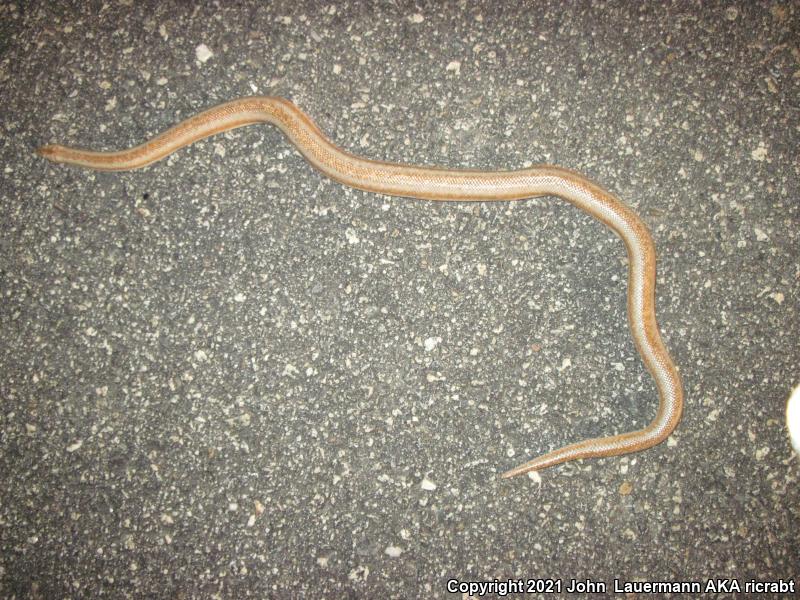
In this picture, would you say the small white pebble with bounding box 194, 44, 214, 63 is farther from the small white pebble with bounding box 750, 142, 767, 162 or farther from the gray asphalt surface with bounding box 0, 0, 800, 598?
the small white pebble with bounding box 750, 142, 767, 162

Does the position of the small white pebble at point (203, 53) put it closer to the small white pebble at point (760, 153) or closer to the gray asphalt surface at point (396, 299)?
the gray asphalt surface at point (396, 299)

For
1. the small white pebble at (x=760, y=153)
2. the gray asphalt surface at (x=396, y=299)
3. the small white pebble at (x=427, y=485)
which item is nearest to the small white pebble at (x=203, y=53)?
the gray asphalt surface at (x=396, y=299)

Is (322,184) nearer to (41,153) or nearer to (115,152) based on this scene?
(115,152)

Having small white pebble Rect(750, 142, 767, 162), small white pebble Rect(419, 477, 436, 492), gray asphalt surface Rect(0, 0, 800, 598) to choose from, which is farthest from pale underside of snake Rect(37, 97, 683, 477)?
small white pebble Rect(750, 142, 767, 162)

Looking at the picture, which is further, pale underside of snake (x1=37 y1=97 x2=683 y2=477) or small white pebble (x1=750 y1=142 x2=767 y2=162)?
small white pebble (x1=750 y1=142 x2=767 y2=162)

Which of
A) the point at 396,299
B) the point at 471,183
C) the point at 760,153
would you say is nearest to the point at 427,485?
the point at 396,299

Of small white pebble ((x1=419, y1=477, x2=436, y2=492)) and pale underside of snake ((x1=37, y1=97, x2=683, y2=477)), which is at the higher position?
pale underside of snake ((x1=37, y1=97, x2=683, y2=477))
